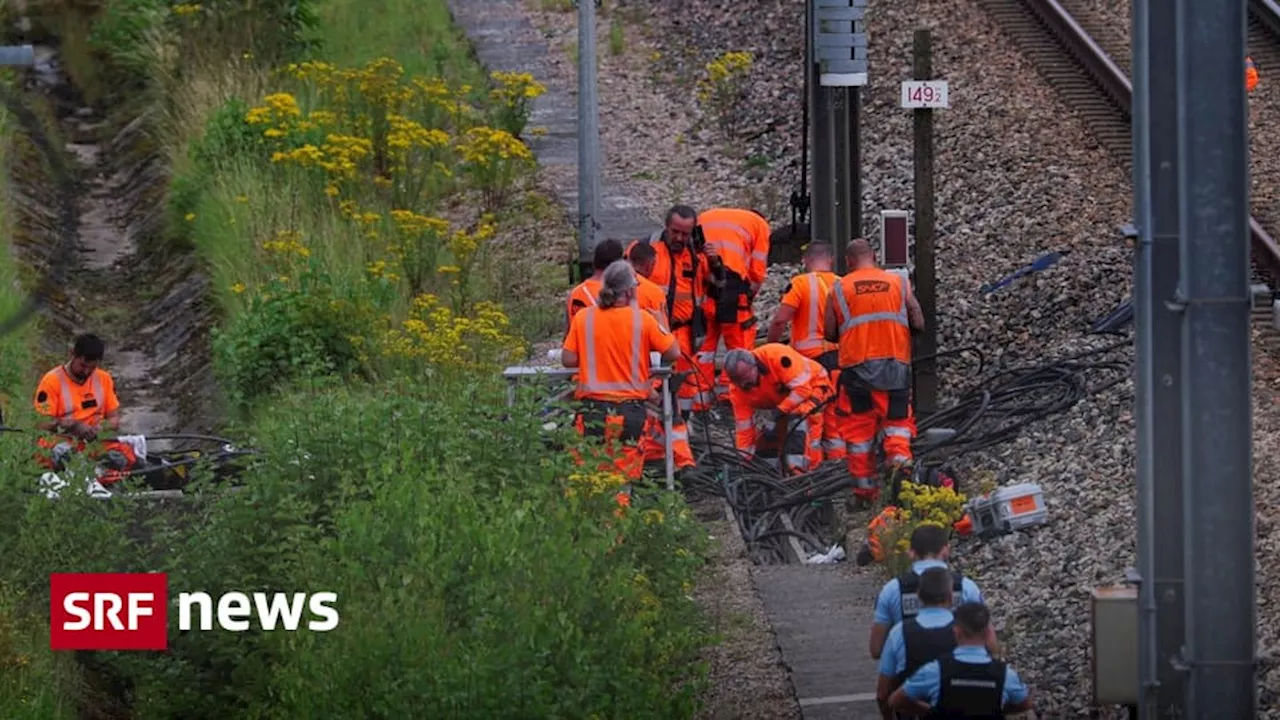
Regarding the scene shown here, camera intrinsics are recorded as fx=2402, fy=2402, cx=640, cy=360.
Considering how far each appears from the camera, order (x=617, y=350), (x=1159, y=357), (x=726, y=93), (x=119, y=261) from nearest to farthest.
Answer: (x=1159, y=357) < (x=617, y=350) < (x=119, y=261) < (x=726, y=93)

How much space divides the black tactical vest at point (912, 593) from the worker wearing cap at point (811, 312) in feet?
15.3

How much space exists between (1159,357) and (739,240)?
6.31m

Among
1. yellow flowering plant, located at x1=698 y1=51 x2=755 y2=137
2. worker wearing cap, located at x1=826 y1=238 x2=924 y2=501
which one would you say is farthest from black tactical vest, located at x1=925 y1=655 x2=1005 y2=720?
yellow flowering plant, located at x1=698 y1=51 x2=755 y2=137

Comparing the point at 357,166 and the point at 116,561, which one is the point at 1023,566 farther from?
the point at 357,166

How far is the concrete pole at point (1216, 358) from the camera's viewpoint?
874 centimetres

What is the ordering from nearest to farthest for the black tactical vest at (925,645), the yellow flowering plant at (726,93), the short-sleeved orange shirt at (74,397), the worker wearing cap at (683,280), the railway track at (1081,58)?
the black tactical vest at (925,645), the short-sleeved orange shirt at (74,397), the worker wearing cap at (683,280), the railway track at (1081,58), the yellow flowering plant at (726,93)

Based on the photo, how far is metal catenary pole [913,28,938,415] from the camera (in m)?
15.2

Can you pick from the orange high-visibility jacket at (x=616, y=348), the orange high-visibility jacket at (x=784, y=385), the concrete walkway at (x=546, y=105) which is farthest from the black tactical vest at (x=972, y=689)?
the concrete walkway at (x=546, y=105)

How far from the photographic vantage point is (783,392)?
14203mm

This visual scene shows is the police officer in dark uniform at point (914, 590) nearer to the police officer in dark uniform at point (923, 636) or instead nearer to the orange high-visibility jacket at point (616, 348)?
the police officer in dark uniform at point (923, 636)

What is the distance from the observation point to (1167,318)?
350 inches

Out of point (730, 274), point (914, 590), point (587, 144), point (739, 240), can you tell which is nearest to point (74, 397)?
point (730, 274)

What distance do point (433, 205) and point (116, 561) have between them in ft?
35.8

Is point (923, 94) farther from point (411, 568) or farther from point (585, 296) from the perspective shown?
point (411, 568)
